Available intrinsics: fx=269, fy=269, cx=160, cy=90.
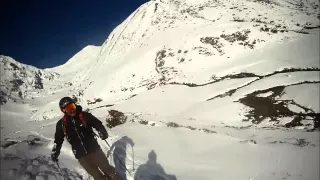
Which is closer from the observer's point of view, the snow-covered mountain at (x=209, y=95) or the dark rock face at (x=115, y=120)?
the snow-covered mountain at (x=209, y=95)

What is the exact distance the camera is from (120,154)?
31.4 ft

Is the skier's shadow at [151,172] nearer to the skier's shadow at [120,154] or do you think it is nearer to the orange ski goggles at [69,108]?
the skier's shadow at [120,154]

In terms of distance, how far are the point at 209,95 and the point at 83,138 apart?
53.4ft

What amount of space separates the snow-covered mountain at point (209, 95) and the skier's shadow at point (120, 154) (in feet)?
0.51

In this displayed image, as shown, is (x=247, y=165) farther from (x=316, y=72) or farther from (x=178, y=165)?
(x=316, y=72)

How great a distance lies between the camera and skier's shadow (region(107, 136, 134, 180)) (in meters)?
8.12

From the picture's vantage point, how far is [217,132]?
48.6 ft

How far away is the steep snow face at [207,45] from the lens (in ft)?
75.1

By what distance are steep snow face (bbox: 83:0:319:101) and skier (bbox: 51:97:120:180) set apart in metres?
17.9

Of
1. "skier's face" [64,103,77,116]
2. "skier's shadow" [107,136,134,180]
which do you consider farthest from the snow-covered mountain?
"skier's face" [64,103,77,116]

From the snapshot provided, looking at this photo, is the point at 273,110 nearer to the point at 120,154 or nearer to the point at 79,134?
the point at 120,154

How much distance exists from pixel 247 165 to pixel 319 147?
4502 millimetres

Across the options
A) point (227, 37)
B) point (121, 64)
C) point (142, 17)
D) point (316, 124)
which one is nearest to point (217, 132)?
point (316, 124)

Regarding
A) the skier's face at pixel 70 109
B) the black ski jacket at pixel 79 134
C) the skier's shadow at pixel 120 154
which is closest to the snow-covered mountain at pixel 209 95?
the skier's shadow at pixel 120 154
